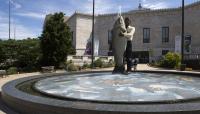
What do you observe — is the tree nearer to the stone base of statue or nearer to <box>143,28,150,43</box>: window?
the stone base of statue

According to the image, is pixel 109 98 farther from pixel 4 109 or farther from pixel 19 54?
pixel 19 54

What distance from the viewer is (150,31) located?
61.9m

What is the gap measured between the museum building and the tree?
20.5 metres

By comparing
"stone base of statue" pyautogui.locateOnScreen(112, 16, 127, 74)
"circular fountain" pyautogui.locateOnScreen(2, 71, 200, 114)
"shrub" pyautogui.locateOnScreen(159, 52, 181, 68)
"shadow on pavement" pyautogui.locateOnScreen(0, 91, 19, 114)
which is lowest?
"shadow on pavement" pyautogui.locateOnScreen(0, 91, 19, 114)

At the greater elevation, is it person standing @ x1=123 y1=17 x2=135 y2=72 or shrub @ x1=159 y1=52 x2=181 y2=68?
person standing @ x1=123 y1=17 x2=135 y2=72

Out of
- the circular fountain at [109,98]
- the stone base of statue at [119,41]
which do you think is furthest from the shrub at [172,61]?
the circular fountain at [109,98]

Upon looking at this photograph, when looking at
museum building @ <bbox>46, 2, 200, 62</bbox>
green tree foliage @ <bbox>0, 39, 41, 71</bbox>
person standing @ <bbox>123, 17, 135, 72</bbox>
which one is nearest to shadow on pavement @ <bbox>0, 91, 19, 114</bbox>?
person standing @ <bbox>123, 17, 135, 72</bbox>

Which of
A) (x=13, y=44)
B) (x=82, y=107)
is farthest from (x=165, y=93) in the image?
(x=13, y=44)

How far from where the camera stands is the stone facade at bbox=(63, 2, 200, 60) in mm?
55062

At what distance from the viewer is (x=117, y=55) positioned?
15758mm

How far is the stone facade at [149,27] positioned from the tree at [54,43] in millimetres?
23134

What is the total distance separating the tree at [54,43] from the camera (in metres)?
38.8

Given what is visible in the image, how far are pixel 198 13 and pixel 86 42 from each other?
2427 centimetres

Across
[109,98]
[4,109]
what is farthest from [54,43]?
[109,98]
